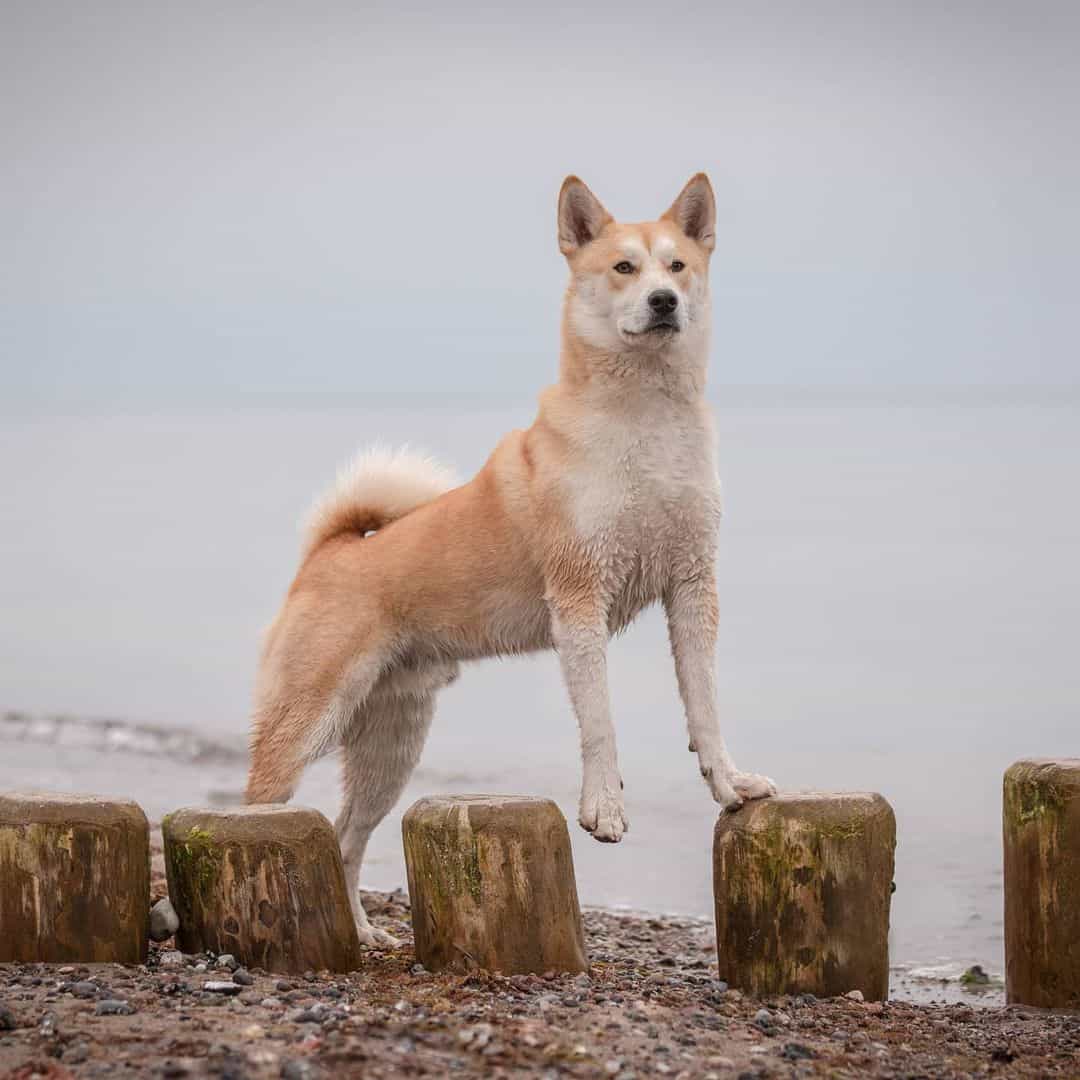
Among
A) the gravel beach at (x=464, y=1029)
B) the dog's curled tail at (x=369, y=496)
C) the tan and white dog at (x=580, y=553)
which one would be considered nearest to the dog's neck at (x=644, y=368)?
the tan and white dog at (x=580, y=553)

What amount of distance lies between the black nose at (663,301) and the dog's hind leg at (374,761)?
2107 millimetres

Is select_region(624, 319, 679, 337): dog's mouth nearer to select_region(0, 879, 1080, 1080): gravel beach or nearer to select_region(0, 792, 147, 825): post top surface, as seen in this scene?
select_region(0, 879, 1080, 1080): gravel beach

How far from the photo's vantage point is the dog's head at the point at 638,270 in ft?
17.8

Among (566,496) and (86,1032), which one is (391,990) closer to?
(86,1032)

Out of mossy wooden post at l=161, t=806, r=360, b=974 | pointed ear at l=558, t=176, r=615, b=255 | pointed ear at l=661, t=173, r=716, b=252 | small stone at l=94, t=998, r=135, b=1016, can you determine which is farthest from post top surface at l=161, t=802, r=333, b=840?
pointed ear at l=661, t=173, r=716, b=252

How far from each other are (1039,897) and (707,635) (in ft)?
4.78

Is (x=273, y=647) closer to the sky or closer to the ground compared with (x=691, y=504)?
closer to the ground

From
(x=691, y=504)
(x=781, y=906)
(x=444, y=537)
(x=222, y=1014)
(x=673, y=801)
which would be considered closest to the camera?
(x=222, y=1014)

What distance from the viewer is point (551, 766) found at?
13312mm

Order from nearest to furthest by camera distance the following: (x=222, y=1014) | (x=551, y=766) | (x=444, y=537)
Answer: (x=222, y=1014), (x=444, y=537), (x=551, y=766)

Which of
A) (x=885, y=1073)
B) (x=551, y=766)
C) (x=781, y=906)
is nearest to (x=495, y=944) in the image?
(x=781, y=906)

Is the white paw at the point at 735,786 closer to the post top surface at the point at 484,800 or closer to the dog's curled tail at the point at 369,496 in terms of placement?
the post top surface at the point at 484,800

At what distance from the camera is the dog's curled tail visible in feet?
21.7

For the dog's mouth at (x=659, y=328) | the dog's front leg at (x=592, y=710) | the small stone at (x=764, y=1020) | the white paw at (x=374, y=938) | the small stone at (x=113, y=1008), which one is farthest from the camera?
the white paw at (x=374, y=938)
